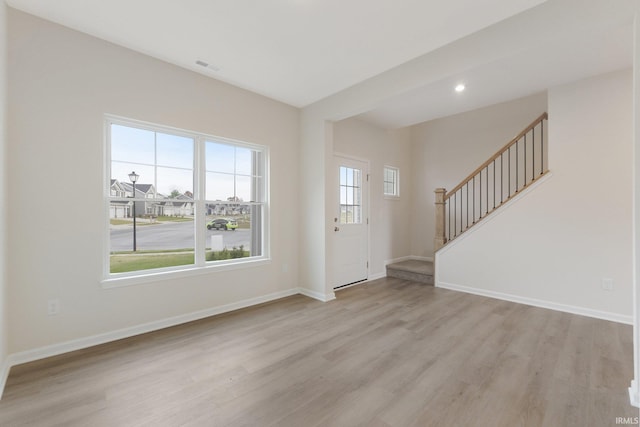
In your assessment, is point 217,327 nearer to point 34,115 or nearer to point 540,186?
point 34,115

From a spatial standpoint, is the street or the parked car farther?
the parked car

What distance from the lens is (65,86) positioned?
7.89 ft

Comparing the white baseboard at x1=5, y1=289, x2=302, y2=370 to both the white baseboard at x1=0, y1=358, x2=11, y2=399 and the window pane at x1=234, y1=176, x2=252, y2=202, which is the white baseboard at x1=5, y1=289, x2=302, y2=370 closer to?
the white baseboard at x1=0, y1=358, x2=11, y2=399

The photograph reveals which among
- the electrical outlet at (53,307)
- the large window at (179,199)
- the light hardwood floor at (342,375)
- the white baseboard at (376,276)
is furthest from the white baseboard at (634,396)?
the electrical outlet at (53,307)

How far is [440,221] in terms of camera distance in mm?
4766

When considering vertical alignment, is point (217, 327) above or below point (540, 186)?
below

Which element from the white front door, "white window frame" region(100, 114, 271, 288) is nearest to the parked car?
"white window frame" region(100, 114, 271, 288)

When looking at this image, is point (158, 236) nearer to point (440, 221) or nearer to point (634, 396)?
point (634, 396)

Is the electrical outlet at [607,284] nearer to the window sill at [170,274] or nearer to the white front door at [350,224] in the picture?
the white front door at [350,224]

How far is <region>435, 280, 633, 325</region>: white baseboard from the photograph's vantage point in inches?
122

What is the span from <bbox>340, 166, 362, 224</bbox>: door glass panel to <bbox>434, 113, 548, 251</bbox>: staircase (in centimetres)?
143

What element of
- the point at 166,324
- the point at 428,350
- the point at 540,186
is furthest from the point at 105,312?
the point at 540,186

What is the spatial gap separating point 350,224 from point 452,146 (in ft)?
9.82

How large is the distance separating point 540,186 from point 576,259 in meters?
1.03
